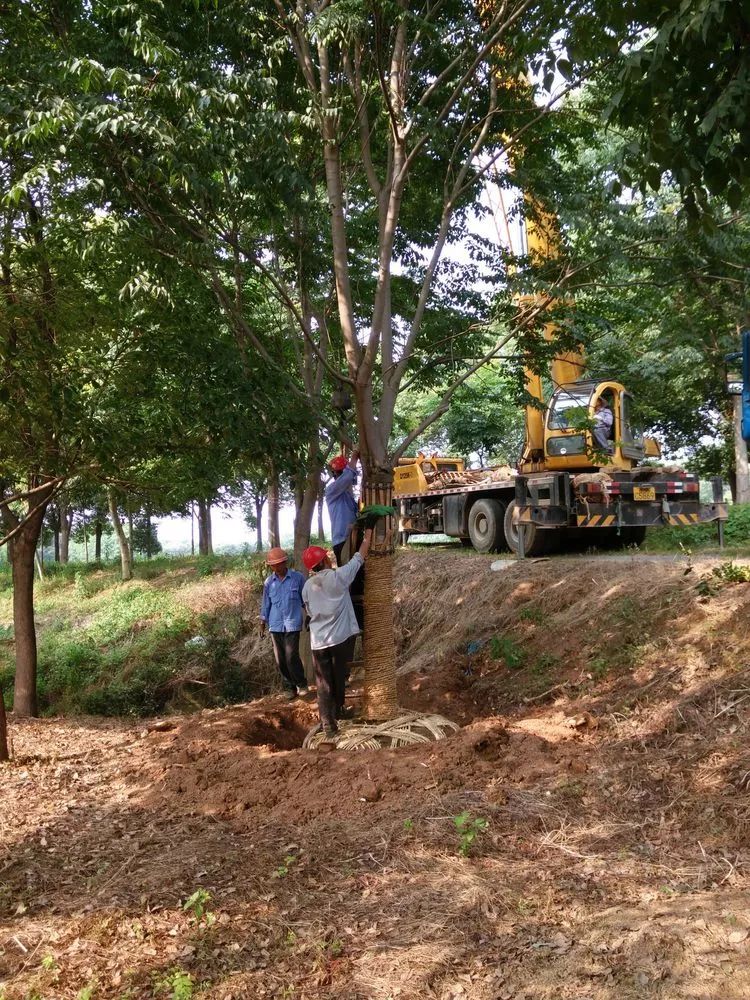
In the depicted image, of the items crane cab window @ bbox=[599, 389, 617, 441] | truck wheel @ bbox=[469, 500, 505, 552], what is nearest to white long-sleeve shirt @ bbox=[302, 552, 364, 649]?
crane cab window @ bbox=[599, 389, 617, 441]

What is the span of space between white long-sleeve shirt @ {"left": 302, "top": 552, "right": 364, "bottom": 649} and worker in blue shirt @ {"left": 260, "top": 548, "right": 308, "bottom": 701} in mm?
1937

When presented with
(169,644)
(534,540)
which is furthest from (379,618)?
(169,644)

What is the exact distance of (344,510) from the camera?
25.3ft

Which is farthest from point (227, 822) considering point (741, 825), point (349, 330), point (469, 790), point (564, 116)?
point (564, 116)

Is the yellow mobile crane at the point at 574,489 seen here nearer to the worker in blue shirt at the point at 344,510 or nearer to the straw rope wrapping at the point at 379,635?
the worker in blue shirt at the point at 344,510

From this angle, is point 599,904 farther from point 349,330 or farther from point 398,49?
point 398,49

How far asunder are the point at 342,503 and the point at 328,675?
64.3 inches

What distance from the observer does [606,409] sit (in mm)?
12438

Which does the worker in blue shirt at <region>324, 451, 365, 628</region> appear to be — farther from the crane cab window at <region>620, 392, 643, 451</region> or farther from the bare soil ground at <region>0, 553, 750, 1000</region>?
the crane cab window at <region>620, 392, 643, 451</region>

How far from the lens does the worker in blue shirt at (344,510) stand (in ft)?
24.1

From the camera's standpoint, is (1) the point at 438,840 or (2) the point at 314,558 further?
(2) the point at 314,558

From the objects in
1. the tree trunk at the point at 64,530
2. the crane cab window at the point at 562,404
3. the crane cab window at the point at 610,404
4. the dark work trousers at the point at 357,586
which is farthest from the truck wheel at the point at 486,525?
the tree trunk at the point at 64,530

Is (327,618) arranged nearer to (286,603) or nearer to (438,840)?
(286,603)

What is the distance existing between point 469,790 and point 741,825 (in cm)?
158
